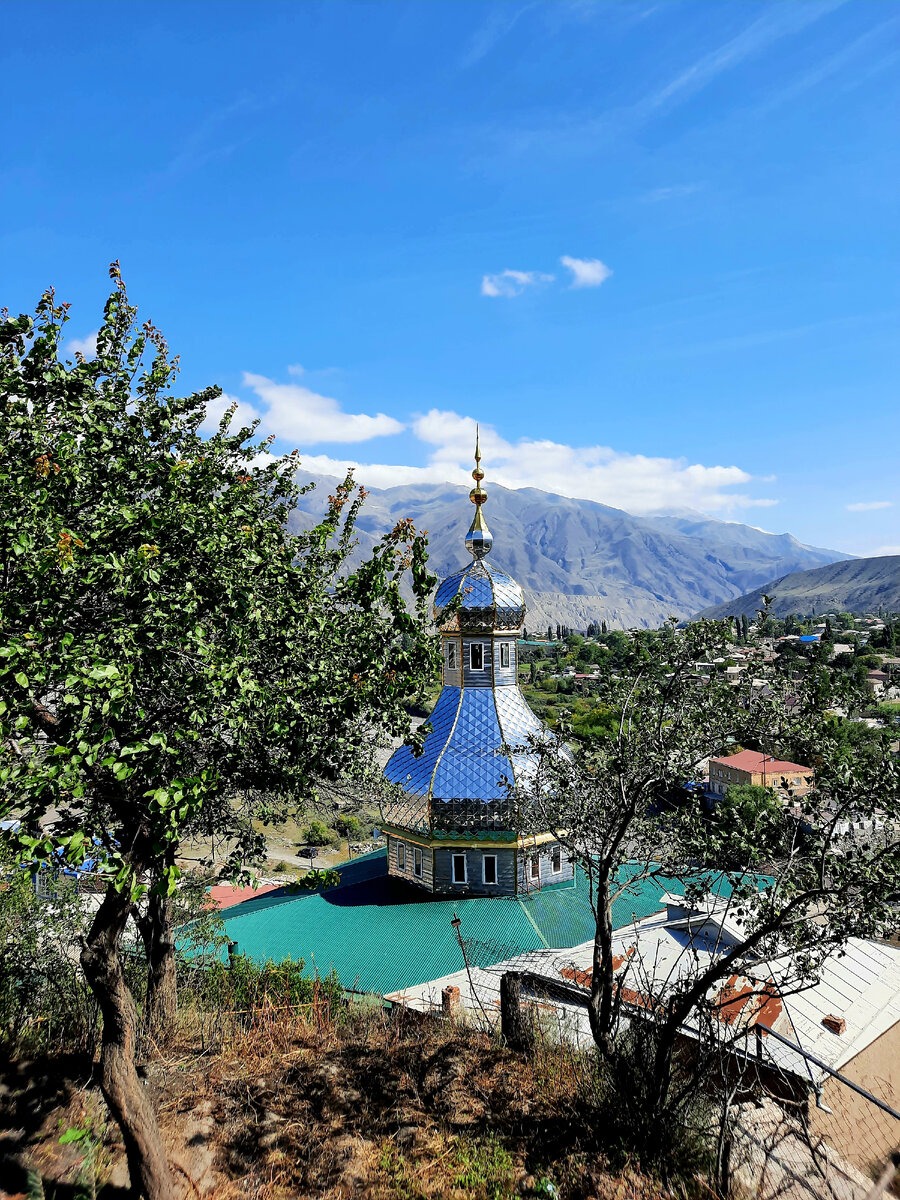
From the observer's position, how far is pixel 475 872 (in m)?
15.4

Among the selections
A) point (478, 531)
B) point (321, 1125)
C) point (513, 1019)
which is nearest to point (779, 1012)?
point (513, 1019)

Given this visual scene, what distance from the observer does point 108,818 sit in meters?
6.69

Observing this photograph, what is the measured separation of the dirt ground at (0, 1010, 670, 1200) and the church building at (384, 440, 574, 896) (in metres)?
6.25

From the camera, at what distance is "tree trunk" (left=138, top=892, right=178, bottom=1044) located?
8102 mm

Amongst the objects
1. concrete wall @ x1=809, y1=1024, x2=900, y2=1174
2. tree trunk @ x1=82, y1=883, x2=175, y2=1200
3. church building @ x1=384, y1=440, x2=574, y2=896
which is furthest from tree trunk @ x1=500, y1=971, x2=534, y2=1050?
church building @ x1=384, y1=440, x2=574, y2=896

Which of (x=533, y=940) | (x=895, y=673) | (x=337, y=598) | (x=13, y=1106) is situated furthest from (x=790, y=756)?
(x=533, y=940)

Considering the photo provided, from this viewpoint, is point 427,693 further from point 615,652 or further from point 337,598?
point 615,652

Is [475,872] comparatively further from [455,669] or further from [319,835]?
[319,835]

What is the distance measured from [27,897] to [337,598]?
30.5 feet

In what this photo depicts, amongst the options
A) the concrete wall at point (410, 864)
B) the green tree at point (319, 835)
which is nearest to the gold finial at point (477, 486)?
the concrete wall at point (410, 864)

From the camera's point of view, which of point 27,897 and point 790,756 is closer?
point 790,756

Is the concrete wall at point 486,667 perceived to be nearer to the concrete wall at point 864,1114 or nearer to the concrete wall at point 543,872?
the concrete wall at point 543,872

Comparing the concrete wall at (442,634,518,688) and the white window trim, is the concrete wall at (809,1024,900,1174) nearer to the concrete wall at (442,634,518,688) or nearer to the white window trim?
the white window trim

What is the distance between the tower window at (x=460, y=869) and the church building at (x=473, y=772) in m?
0.02
